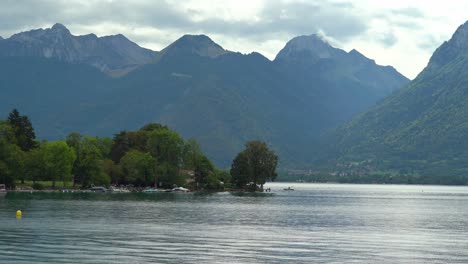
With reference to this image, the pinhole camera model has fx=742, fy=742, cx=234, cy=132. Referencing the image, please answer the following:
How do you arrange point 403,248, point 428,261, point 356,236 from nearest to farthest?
point 428,261 < point 403,248 < point 356,236

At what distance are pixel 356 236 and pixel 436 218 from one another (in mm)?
46806

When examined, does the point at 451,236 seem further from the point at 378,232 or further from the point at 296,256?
the point at 296,256

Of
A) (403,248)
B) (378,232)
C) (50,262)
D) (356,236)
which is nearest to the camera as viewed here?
(50,262)

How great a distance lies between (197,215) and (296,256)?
56.8m

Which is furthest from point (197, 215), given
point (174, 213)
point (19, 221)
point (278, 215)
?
point (19, 221)

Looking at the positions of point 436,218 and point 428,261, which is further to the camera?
point 436,218

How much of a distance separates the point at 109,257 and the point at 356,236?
119 ft

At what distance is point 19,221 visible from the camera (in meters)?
102

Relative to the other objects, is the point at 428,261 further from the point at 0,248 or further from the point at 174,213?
the point at 174,213

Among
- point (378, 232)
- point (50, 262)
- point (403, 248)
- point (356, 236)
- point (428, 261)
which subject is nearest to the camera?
point (50, 262)

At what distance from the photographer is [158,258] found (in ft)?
218

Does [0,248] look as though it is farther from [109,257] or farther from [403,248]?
[403,248]

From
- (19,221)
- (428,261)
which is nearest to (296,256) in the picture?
(428,261)

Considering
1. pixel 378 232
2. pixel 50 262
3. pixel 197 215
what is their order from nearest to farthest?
1. pixel 50 262
2. pixel 378 232
3. pixel 197 215
